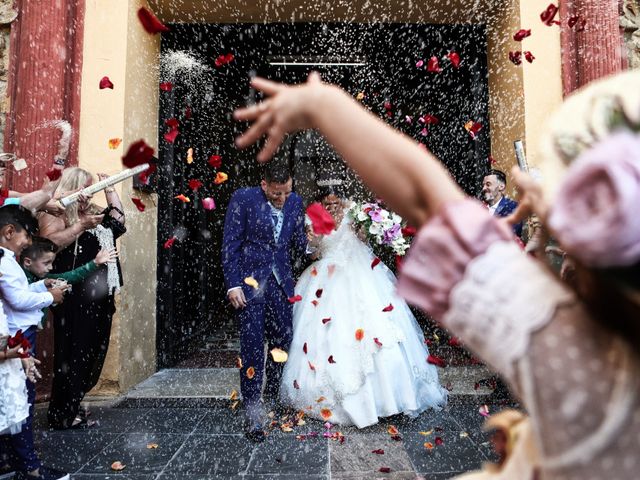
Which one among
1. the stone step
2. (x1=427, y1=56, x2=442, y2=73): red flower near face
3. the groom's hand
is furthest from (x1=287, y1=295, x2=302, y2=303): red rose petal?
(x1=427, y1=56, x2=442, y2=73): red flower near face

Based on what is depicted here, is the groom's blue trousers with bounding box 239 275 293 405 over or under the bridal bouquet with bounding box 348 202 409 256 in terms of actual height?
under

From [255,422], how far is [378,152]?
3.46 metres

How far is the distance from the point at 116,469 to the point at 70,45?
386 centimetres

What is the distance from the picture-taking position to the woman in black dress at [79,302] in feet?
13.3

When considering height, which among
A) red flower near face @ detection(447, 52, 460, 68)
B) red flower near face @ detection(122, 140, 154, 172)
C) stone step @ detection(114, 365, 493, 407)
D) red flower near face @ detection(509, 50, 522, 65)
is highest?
red flower near face @ detection(447, 52, 460, 68)

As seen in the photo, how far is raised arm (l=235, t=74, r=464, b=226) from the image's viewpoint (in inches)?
31.8

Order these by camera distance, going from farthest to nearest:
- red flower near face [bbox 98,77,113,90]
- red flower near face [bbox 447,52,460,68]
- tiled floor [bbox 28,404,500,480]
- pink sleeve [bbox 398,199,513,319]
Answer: red flower near face [bbox 447,52,460,68] → red flower near face [bbox 98,77,113,90] → tiled floor [bbox 28,404,500,480] → pink sleeve [bbox 398,199,513,319]

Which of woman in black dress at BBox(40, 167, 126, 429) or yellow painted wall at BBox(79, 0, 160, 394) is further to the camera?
yellow painted wall at BBox(79, 0, 160, 394)

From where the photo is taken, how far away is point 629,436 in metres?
0.62

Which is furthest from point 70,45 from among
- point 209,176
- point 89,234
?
point 209,176

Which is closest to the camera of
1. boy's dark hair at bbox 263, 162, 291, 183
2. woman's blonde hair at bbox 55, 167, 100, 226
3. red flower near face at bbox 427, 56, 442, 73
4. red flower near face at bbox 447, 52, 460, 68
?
woman's blonde hair at bbox 55, 167, 100, 226

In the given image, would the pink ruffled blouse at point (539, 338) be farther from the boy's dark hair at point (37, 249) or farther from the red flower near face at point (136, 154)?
the boy's dark hair at point (37, 249)

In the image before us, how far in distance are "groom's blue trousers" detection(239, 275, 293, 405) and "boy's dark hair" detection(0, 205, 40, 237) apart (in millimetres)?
1642

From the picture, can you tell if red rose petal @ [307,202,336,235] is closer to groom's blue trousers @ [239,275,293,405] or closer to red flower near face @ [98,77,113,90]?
groom's blue trousers @ [239,275,293,405]
